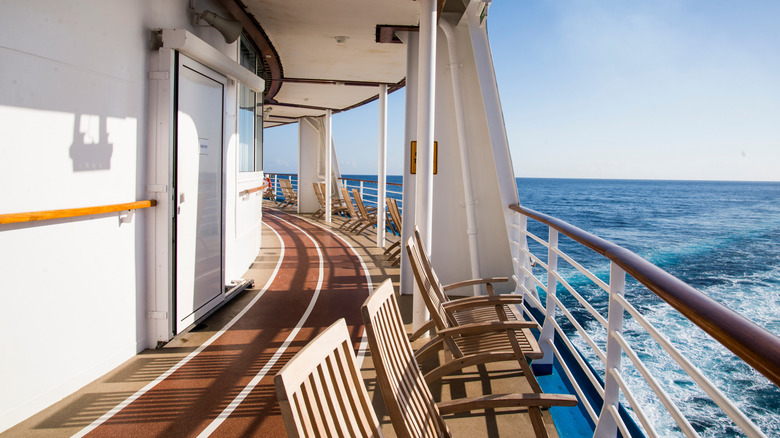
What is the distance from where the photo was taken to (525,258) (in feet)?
12.4

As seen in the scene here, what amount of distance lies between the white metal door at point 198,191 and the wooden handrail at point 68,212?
1.06 ft

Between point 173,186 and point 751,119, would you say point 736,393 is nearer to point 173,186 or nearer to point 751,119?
point 173,186

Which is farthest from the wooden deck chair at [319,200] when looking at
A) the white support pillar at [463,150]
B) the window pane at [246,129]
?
the white support pillar at [463,150]

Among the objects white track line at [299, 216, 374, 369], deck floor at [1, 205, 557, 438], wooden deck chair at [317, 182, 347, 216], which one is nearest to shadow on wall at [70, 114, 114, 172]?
deck floor at [1, 205, 557, 438]

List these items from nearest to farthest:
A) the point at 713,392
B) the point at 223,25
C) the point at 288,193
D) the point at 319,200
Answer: the point at 713,392 < the point at 223,25 < the point at 319,200 < the point at 288,193

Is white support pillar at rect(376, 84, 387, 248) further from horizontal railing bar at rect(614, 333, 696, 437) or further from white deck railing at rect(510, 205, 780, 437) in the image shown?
horizontal railing bar at rect(614, 333, 696, 437)

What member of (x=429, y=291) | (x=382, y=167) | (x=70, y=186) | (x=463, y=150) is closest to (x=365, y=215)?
(x=382, y=167)

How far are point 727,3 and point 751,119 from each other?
15.2 metres

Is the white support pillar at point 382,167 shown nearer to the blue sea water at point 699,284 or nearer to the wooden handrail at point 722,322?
the blue sea water at point 699,284

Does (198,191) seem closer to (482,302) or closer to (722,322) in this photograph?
(482,302)

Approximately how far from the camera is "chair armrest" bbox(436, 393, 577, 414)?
1.62 m

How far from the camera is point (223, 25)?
3920mm

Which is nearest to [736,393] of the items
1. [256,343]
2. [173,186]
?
[256,343]

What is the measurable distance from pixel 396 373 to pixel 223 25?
3.53 metres
